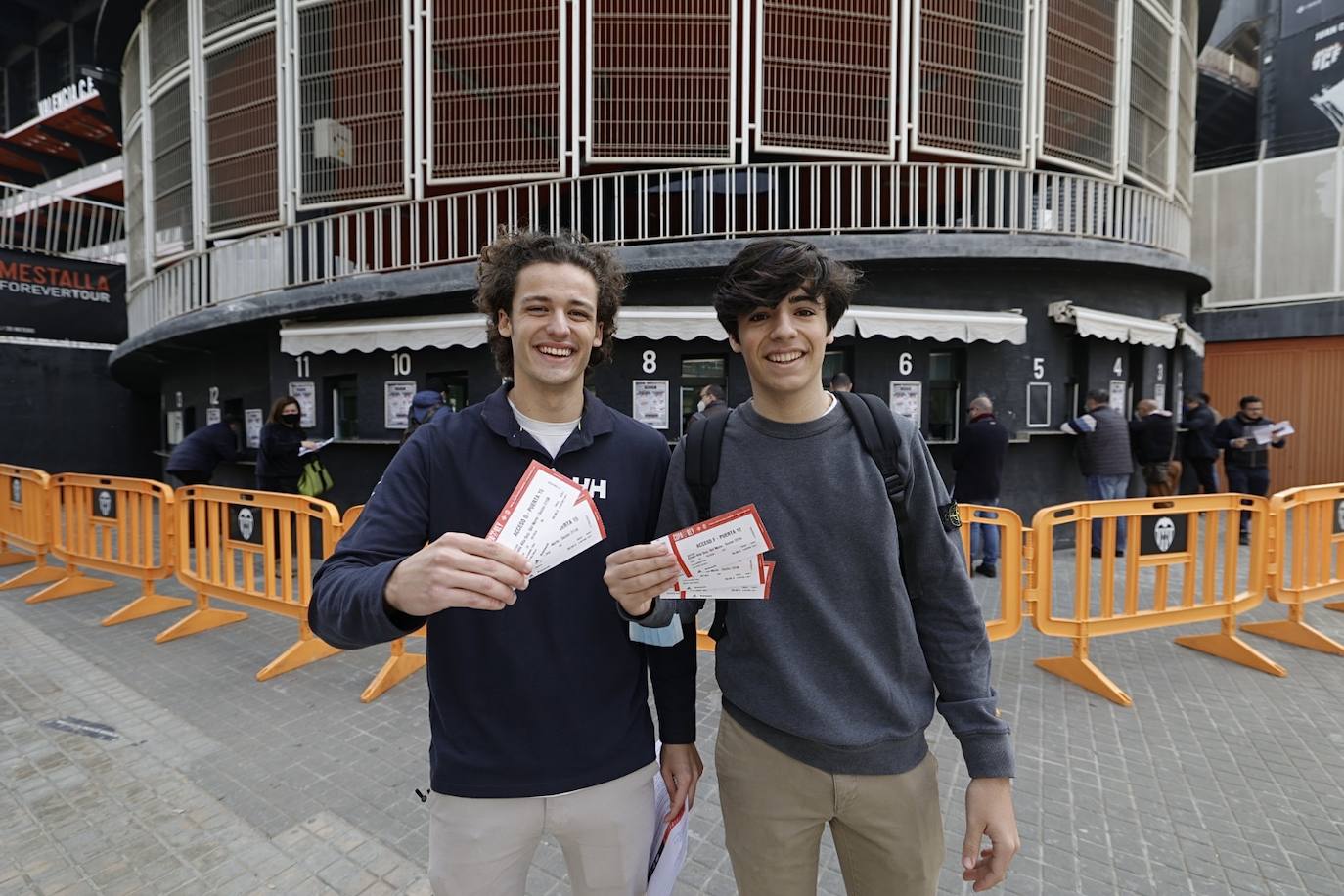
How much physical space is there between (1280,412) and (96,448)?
27.4 meters

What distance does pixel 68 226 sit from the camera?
17.2 metres

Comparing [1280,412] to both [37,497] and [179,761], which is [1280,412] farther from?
[37,497]

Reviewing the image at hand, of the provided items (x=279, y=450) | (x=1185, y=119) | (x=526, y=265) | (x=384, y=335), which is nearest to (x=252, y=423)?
(x=384, y=335)

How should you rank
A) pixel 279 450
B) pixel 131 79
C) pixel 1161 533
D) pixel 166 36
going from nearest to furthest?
pixel 1161 533
pixel 279 450
pixel 166 36
pixel 131 79

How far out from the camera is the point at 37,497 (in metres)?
7.24

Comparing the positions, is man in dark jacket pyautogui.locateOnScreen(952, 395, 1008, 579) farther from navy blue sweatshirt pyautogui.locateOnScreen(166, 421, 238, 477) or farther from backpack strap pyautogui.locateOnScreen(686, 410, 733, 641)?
navy blue sweatshirt pyautogui.locateOnScreen(166, 421, 238, 477)

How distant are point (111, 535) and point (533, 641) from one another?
7.33 meters

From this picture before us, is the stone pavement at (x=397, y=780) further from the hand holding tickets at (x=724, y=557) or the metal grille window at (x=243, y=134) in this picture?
the metal grille window at (x=243, y=134)

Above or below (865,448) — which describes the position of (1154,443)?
below

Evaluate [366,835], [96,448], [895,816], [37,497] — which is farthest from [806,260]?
[96,448]

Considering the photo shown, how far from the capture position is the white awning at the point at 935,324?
8438 mm

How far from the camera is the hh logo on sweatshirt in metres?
1.66

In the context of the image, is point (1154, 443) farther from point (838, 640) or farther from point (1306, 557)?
point (838, 640)

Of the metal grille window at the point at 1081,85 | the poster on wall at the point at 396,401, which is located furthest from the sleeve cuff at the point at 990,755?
the metal grille window at the point at 1081,85
